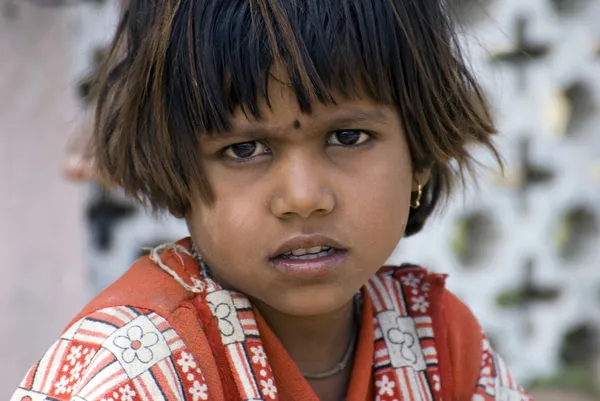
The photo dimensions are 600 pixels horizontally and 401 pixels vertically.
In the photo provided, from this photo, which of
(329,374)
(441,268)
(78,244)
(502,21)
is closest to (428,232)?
(441,268)

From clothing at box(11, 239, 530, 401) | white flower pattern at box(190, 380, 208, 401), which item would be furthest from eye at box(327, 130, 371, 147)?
white flower pattern at box(190, 380, 208, 401)

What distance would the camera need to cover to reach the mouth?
1.33m

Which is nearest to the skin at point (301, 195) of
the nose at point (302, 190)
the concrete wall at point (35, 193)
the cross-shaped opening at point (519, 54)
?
the nose at point (302, 190)

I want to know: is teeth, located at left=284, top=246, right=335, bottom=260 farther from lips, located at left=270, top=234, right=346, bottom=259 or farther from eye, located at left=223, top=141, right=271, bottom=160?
eye, located at left=223, top=141, right=271, bottom=160

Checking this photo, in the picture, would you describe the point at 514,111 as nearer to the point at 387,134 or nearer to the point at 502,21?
the point at 502,21

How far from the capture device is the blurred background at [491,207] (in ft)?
8.41

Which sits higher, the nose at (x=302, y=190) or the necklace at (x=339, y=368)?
the nose at (x=302, y=190)

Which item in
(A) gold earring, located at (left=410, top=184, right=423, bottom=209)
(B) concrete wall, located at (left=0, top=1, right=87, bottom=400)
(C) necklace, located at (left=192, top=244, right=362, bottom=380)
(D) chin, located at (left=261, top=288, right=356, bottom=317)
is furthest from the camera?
(B) concrete wall, located at (left=0, top=1, right=87, bottom=400)

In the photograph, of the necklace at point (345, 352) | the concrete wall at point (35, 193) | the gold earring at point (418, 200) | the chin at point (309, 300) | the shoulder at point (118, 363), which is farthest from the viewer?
the concrete wall at point (35, 193)

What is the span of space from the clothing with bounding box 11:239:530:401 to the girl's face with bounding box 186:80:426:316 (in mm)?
78

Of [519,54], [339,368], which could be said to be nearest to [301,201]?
[339,368]

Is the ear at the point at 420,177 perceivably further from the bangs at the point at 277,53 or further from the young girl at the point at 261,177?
the bangs at the point at 277,53

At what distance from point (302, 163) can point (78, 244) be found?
5.07 ft

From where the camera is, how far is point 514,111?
3.08 meters
